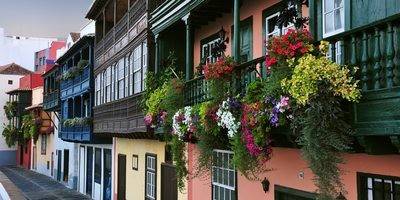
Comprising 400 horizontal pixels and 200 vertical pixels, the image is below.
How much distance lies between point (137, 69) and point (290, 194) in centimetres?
840

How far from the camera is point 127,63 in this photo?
17594 millimetres

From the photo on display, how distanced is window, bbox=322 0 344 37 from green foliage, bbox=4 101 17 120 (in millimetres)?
48711

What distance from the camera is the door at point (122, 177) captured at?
20.9 meters

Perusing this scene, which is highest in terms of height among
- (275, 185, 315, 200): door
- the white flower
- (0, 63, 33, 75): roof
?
(0, 63, 33, 75): roof

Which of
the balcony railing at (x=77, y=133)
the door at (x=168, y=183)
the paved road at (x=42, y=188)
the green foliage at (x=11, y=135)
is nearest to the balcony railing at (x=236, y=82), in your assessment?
the door at (x=168, y=183)

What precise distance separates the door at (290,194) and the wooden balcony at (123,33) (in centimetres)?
740

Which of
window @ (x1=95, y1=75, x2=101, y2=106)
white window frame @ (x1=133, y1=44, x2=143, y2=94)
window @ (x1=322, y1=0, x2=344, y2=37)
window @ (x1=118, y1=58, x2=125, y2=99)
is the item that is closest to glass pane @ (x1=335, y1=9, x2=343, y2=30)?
window @ (x1=322, y1=0, x2=344, y2=37)

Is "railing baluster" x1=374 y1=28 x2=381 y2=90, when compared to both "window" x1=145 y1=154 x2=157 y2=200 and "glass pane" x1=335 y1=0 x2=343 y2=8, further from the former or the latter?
"window" x1=145 y1=154 x2=157 y2=200

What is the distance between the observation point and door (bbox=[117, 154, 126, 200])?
20900 millimetres

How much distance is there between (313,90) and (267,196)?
15.4 feet

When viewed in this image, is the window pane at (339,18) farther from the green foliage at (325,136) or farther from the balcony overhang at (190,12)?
the balcony overhang at (190,12)

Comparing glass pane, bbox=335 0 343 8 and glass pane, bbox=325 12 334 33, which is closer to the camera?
glass pane, bbox=335 0 343 8

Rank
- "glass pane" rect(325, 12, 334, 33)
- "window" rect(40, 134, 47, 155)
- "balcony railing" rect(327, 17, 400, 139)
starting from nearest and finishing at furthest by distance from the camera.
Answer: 1. "balcony railing" rect(327, 17, 400, 139)
2. "glass pane" rect(325, 12, 334, 33)
3. "window" rect(40, 134, 47, 155)

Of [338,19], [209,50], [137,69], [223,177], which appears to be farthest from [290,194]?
[137,69]
